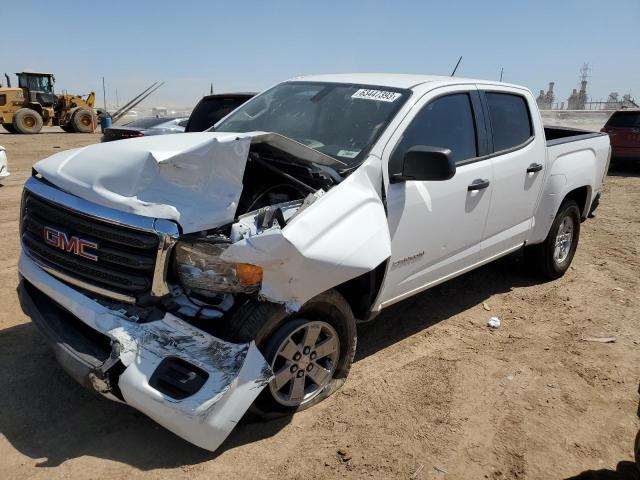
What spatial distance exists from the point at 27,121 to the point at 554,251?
23.6m

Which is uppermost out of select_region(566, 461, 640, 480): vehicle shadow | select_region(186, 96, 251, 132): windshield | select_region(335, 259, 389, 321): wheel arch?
select_region(186, 96, 251, 132): windshield

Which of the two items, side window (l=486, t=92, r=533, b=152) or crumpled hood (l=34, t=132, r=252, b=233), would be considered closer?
crumpled hood (l=34, t=132, r=252, b=233)

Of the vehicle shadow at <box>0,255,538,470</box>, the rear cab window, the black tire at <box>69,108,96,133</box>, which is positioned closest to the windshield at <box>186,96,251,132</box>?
the vehicle shadow at <box>0,255,538,470</box>

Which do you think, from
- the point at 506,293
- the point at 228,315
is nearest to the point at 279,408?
the point at 228,315

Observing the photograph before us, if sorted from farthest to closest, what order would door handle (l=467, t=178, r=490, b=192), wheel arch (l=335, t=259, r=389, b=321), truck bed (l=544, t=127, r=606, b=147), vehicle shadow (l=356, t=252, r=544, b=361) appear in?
truck bed (l=544, t=127, r=606, b=147), vehicle shadow (l=356, t=252, r=544, b=361), door handle (l=467, t=178, r=490, b=192), wheel arch (l=335, t=259, r=389, b=321)

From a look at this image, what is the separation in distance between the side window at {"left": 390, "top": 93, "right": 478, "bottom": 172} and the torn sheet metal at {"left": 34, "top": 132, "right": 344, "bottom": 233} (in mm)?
1119

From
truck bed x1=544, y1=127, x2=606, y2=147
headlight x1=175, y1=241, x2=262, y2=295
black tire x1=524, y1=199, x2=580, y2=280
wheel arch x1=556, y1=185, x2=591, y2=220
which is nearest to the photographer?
headlight x1=175, y1=241, x2=262, y2=295

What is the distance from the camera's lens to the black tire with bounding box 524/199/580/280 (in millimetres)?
5410

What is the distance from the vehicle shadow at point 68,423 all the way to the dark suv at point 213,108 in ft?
11.2

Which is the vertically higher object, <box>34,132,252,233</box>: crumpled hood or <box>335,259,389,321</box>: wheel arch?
<box>34,132,252,233</box>: crumpled hood

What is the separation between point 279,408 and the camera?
3008mm

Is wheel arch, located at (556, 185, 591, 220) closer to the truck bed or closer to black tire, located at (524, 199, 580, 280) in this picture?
black tire, located at (524, 199, 580, 280)

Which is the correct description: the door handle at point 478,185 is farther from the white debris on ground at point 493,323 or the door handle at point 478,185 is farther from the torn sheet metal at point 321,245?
the white debris on ground at point 493,323

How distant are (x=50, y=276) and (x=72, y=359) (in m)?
0.62
